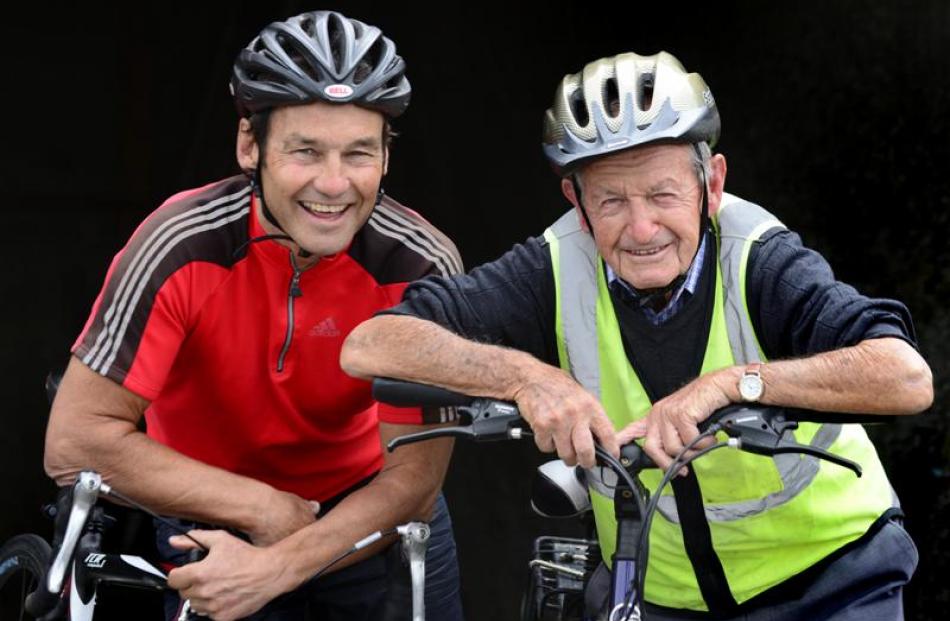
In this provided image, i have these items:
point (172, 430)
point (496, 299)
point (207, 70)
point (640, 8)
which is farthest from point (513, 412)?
point (207, 70)

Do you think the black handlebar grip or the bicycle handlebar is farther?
the black handlebar grip

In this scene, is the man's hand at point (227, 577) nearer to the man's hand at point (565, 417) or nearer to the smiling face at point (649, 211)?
the man's hand at point (565, 417)

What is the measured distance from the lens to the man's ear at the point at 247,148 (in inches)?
145

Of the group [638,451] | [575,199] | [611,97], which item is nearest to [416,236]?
[575,199]

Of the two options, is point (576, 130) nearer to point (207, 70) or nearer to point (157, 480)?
point (157, 480)

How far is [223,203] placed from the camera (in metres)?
3.70

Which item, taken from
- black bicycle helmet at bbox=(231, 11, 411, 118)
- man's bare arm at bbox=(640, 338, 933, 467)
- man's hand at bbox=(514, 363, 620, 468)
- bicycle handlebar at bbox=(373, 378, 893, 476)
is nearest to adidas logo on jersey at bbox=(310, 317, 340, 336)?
black bicycle helmet at bbox=(231, 11, 411, 118)

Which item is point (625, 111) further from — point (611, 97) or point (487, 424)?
point (487, 424)

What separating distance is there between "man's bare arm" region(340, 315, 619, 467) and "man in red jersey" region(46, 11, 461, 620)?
0.37 m

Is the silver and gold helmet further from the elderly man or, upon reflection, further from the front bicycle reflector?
the front bicycle reflector

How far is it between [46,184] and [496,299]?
11.4ft

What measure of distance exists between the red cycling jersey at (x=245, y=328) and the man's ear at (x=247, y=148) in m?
0.08

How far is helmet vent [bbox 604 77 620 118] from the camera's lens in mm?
3219

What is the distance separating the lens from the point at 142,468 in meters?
3.59
